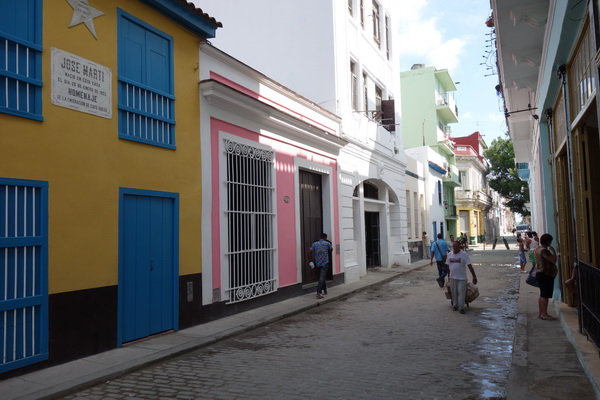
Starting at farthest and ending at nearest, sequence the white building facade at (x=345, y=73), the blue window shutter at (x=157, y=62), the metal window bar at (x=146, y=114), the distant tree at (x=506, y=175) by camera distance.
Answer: the distant tree at (x=506, y=175) → the white building facade at (x=345, y=73) → the blue window shutter at (x=157, y=62) → the metal window bar at (x=146, y=114)

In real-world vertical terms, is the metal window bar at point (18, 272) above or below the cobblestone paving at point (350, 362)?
above

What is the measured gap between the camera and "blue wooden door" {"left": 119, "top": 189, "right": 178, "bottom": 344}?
7.36 metres

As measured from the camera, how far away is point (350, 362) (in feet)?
20.9

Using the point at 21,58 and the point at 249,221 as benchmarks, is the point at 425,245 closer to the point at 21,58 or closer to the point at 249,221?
the point at 249,221

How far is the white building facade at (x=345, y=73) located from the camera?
15273 millimetres

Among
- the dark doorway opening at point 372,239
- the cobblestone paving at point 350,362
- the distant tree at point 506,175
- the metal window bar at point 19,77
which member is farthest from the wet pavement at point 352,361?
the distant tree at point 506,175

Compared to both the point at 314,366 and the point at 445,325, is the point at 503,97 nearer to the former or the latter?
the point at 445,325

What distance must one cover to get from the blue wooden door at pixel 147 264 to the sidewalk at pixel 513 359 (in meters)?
0.33

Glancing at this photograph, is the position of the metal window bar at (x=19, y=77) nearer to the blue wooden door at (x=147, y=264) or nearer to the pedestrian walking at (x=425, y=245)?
the blue wooden door at (x=147, y=264)

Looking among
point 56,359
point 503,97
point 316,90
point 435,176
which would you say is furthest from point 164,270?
point 435,176

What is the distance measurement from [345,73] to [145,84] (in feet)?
29.7

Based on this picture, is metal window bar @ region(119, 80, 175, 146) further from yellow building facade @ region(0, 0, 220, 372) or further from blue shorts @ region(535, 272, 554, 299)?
blue shorts @ region(535, 272, 554, 299)

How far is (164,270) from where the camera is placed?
8.12 meters

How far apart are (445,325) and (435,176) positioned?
24.2m
